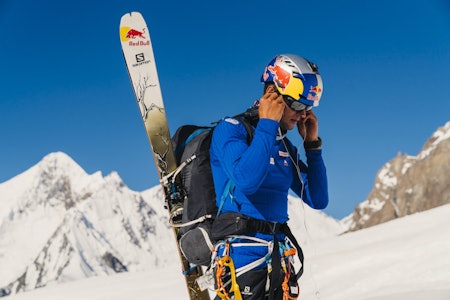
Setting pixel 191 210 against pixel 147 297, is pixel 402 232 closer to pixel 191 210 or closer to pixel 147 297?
pixel 147 297

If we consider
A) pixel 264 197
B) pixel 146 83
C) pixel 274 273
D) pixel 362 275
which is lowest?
pixel 362 275

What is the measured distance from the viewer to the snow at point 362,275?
10760 millimetres

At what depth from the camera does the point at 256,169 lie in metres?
5.05

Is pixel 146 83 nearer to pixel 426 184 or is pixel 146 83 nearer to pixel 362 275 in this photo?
pixel 362 275

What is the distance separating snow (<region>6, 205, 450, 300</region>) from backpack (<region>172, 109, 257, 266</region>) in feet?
15.3

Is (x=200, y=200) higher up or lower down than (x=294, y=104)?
lower down

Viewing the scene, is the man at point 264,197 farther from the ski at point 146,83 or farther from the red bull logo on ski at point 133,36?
the red bull logo on ski at point 133,36

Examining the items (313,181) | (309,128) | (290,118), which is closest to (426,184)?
(313,181)

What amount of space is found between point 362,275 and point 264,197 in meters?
8.10

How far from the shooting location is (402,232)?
19.4 metres

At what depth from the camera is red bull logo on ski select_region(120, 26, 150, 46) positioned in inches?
305

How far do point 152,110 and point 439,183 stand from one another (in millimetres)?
172180

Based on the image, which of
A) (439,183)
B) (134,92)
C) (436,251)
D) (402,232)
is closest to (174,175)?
(134,92)
